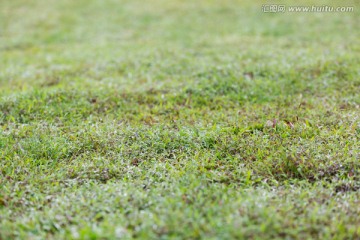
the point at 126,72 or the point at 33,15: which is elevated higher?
the point at 33,15

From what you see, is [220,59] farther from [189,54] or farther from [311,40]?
[311,40]

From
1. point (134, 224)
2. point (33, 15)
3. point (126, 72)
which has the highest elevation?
point (33, 15)

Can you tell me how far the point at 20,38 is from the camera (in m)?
10.3

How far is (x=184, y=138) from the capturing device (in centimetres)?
473

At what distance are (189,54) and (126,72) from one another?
1.58 meters

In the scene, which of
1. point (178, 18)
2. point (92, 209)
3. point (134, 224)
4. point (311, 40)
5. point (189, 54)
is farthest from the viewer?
point (178, 18)

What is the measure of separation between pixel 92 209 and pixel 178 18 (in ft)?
29.8

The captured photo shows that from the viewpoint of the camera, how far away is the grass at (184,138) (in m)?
3.37

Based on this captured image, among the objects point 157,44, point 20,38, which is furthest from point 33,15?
point 157,44

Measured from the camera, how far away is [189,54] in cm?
807

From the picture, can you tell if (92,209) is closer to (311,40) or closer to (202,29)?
(311,40)

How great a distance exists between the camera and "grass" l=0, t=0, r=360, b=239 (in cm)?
337

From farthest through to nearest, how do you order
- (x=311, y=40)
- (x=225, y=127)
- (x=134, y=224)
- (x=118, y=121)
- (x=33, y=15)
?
(x=33, y=15) < (x=311, y=40) < (x=118, y=121) < (x=225, y=127) < (x=134, y=224)

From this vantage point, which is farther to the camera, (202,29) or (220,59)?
(202,29)
